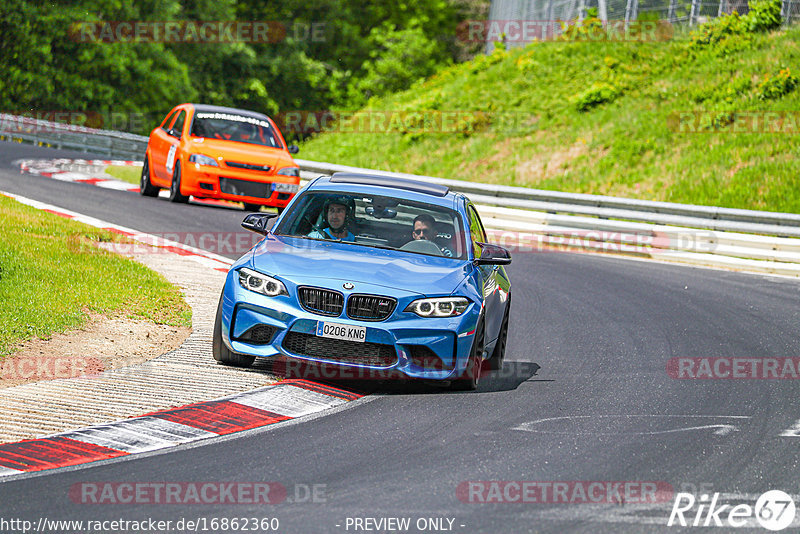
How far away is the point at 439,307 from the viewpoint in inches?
324

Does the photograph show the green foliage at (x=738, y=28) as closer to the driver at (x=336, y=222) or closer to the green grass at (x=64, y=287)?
the green grass at (x=64, y=287)

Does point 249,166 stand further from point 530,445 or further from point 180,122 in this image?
point 530,445

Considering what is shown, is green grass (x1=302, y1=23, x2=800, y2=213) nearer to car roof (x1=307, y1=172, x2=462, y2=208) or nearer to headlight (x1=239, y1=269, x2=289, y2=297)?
car roof (x1=307, y1=172, x2=462, y2=208)

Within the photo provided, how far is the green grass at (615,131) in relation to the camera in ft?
89.1

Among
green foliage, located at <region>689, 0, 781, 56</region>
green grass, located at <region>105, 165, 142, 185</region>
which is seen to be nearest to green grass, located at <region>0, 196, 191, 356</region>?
green grass, located at <region>105, 165, 142, 185</region>

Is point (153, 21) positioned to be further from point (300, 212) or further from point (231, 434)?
point (231, 434)

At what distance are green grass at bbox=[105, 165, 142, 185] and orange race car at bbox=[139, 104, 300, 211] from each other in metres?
4.49

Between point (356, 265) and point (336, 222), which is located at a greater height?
point (336, 222)

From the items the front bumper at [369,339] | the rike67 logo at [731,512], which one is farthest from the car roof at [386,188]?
the rike67 logo at [731,512]

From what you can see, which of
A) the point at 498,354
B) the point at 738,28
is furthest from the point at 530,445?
the point at 738,28

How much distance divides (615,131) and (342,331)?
24.0 metres

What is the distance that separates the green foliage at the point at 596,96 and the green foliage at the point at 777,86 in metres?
4.53

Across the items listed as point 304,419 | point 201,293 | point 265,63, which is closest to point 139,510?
point 304,419

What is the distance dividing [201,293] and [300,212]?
9.26ft
